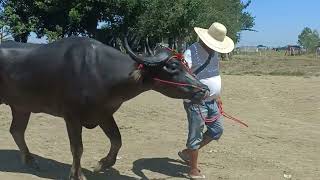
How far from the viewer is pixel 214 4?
4869 centimetres

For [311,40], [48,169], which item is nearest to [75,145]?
[48,169]

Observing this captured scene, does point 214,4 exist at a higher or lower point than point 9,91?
higher

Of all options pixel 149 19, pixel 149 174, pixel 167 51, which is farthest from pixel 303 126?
pixel 149 19

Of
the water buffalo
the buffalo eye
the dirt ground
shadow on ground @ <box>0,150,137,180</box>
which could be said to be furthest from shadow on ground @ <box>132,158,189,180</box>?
the buffalo eye

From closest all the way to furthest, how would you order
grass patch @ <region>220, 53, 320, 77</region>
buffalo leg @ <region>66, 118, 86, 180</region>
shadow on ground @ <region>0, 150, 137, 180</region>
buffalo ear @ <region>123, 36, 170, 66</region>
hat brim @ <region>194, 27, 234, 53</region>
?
buffalo ear @ <region>123, 36, 170, 66</region> → buffalo leg @ <region>66, 118, 86, 180</region> → hat brim @ <region>194, 27, 234, 53</region> → shadow on ground @ <region>0, 150, 137, 180</region> → grass patch @ <region>220, 53, 320, 77</region>

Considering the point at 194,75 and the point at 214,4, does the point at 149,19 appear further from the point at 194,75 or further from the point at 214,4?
the point at 194,75

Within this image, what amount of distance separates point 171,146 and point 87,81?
9.68 ft

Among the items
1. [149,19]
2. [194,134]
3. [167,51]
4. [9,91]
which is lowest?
[194,134]

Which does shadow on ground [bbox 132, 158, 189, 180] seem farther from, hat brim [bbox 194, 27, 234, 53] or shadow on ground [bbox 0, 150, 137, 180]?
hat brim [bbox 194, 27, 234, 53]

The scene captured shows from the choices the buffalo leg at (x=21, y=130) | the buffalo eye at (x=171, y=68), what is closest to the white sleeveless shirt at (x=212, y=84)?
the buffalo eye at (x=171, y=68)

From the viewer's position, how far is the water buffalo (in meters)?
6.35

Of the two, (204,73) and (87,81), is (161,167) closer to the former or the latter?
(204,73)

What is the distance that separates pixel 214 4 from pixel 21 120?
42.1 meters

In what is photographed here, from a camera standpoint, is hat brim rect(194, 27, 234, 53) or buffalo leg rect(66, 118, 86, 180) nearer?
buffalo leg rect(66, 118, 86, 180)
